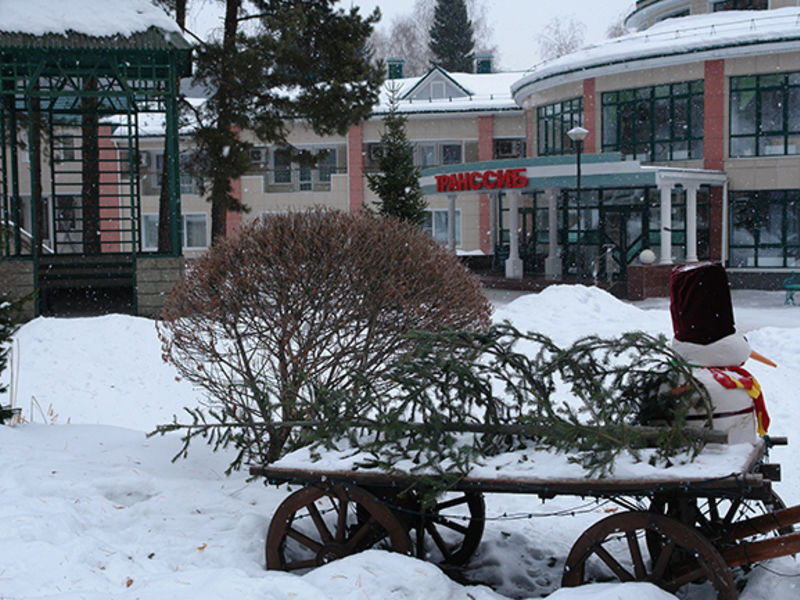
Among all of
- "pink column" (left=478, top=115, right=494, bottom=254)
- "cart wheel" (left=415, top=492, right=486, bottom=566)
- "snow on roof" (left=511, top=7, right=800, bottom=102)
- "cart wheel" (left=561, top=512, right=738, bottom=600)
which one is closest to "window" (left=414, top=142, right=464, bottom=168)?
"pink column" (left=478, top=115, right=494, bottom=254)

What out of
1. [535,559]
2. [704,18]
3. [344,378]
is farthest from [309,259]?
[704,18]

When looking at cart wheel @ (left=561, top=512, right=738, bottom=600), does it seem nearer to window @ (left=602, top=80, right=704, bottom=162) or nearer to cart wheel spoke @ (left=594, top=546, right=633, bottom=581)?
cart wheel spoke @ (left=594, top=546, right=633, bottom=581)

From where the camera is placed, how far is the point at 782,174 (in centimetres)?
2867

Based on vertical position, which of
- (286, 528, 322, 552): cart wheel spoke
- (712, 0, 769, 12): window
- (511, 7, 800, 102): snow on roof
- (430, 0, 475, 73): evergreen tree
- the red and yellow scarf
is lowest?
(286, 528, 322, 552): cart wheel spoke

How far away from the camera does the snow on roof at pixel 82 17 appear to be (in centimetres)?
1541

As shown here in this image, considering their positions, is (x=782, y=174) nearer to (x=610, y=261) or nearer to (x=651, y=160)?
(x=651, y=160)

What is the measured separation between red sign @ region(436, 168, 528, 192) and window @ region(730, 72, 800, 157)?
717 cm

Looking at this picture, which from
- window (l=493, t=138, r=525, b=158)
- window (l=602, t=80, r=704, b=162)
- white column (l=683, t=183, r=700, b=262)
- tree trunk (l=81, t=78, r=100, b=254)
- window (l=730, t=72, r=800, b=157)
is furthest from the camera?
window (l=493, t=138, r=525, b=158)

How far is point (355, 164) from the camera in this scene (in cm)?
4353

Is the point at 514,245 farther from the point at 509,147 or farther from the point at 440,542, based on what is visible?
the point at 440,542

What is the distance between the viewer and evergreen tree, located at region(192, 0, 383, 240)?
21984 millimetres

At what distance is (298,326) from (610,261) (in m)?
23.0

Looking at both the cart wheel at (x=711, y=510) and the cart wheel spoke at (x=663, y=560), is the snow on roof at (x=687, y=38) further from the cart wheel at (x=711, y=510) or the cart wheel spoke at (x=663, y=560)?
the cart wheel spoke at (x=663, y=560)

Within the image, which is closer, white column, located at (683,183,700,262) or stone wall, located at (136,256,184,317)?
stone wall, located at (136,256,184,317)
